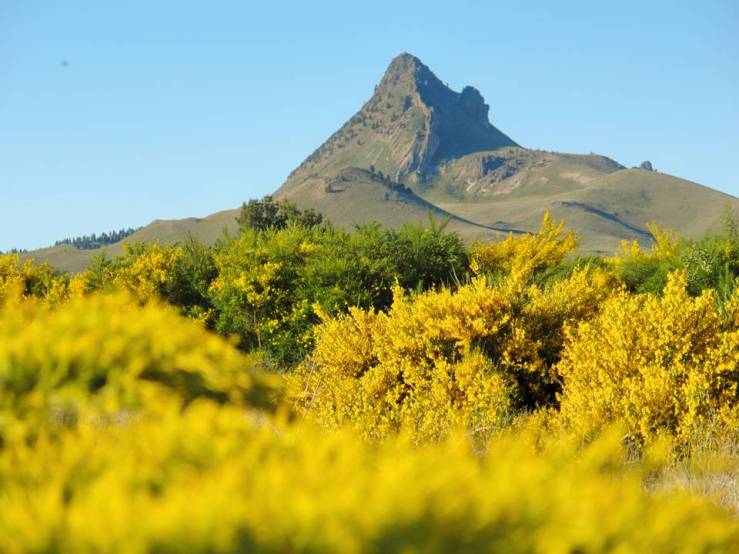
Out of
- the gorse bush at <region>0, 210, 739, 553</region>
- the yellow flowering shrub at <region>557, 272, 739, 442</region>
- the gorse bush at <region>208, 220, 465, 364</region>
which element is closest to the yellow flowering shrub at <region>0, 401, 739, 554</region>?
the gorse bush at <region>0, 210, 739, 553</region>

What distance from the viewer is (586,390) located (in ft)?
24.1

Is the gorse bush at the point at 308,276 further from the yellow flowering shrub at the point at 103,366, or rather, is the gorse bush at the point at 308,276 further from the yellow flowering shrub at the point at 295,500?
the yellow flowering shrub at the point at 295,500

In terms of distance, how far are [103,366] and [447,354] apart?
6.35 meters

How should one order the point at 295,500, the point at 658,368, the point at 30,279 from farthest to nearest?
the point at 30,279 → the point at 658,368 → the point at 295,500

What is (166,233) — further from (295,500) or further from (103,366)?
(295,500)

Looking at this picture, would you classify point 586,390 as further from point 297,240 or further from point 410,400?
point 297,240

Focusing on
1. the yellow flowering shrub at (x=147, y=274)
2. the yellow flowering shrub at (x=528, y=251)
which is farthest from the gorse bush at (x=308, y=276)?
the yellow flowering shrub at (x=147, y=274)

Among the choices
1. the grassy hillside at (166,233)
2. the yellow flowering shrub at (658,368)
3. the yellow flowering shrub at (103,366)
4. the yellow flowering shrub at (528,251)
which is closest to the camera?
the yellow flowering shrub at (103,366)

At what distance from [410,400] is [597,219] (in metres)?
201

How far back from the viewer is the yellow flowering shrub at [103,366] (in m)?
2.70

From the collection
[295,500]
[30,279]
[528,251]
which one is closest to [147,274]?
[30,279]

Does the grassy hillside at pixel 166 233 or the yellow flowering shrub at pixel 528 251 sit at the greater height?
the grassy hillside at pixel 166 233

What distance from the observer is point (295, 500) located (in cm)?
199

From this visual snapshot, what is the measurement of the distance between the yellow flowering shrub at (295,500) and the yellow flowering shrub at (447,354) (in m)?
4.84
